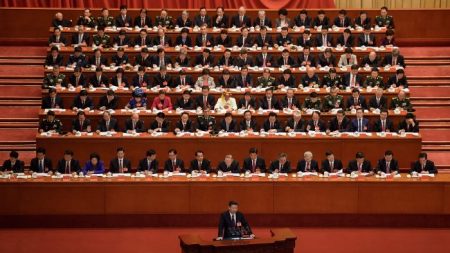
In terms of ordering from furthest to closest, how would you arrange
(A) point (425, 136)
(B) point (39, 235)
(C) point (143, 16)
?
(C) point (143, 16), (A) point (425, 136), (B) point (39, 235)

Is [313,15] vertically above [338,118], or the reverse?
[313,15]

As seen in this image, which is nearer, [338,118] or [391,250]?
[391,250]

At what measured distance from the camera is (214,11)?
58.5 ft

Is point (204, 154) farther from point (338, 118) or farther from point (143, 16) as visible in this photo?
point (143, 16)

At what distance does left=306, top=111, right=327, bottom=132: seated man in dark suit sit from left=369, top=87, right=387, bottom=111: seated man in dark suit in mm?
1141

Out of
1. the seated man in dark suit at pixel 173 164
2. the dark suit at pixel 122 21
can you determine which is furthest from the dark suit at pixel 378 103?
the dark suit at pixel 122 21

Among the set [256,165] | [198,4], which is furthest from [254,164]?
[198,4]

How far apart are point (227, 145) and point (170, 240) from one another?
289 centimetres

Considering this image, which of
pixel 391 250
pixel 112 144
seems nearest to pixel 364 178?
pixel 391 250

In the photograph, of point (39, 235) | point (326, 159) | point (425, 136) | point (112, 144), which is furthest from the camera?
point (425, 136)

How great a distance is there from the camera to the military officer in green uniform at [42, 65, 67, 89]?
619 inches

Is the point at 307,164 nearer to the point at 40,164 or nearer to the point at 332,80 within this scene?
the point at 332,80

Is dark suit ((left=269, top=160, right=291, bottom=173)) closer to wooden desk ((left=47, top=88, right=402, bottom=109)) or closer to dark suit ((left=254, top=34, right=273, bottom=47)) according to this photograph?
wooden desk ((left=47, top=88, right=402, bottom=109))

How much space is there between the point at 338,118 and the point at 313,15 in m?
4.09
